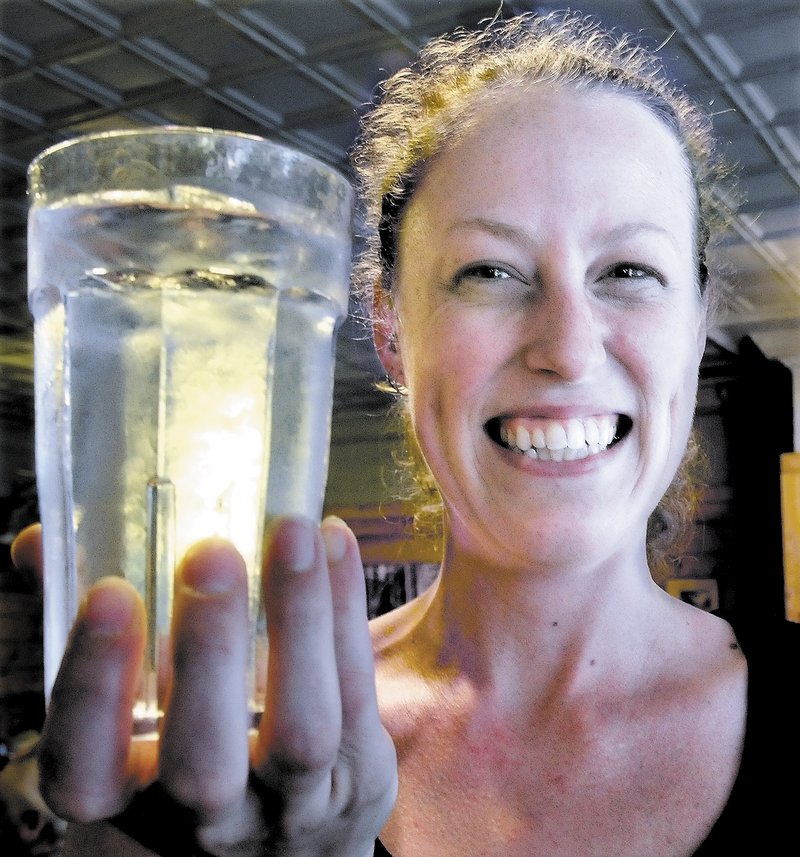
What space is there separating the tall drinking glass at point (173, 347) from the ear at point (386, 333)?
0.34 meters

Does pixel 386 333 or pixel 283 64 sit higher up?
pixel 283 64

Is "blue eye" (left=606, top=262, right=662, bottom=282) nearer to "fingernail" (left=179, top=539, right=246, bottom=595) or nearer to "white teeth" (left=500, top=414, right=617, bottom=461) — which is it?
"white teeth" (left=500, top=414, right=617, bottom=461)

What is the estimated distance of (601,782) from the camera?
56 centimetres

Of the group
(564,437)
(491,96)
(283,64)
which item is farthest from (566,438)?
(283,64)

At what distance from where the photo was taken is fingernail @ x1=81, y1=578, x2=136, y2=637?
0.96ft

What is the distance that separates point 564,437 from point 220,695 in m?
0.31

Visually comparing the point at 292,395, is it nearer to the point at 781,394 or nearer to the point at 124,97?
the point at 124,97

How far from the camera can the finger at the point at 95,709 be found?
0.97 feet

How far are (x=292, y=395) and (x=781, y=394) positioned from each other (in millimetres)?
2535

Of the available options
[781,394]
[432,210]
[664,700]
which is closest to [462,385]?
[432,210]

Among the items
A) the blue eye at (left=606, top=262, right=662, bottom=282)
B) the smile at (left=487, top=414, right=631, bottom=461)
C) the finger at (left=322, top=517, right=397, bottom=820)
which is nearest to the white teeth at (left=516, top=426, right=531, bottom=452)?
the smile at (left=487, top=414, right=631, bottom=461)

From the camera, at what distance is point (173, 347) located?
0.31m

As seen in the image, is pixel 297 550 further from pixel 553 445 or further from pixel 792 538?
pixel 792 538

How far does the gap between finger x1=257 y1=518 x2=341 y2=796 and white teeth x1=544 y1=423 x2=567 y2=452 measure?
268mm
